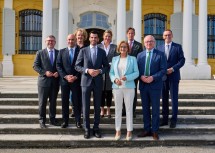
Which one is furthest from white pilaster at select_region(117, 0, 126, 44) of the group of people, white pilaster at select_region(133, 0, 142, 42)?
the group of people

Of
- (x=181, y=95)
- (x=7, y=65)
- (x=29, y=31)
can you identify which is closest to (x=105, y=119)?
(x=181, y=95)

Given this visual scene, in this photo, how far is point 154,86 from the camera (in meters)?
5.38

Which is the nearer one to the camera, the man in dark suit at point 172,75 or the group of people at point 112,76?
the group of people at point 112,76

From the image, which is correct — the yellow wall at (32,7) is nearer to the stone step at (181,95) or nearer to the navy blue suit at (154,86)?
the stone step at (181,95)

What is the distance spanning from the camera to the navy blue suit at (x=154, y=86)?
5.38 meters

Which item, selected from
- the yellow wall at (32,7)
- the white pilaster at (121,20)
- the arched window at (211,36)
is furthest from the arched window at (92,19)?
the arched window at (211,36)

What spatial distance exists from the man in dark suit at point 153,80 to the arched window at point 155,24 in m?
14.0

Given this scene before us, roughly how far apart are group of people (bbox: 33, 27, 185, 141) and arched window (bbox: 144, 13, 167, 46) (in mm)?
13487

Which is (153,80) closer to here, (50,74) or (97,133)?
(97,133)

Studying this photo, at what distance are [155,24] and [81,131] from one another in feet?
47.9

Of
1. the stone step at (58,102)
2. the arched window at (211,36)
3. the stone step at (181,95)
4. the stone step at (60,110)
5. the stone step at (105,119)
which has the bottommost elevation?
the stone step at (105,119)

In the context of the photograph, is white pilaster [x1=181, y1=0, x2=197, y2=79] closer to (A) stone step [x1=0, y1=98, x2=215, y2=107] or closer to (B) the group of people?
(A) stone step [x1=0, y1=98, x2=215, y2=107]

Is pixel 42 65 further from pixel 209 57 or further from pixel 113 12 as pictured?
pixel 209 57

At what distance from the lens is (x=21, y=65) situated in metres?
18.4
